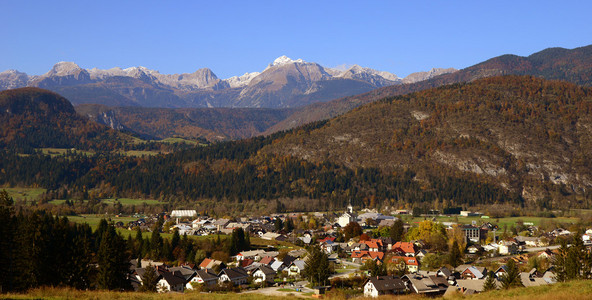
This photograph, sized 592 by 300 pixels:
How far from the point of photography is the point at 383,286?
60531mm

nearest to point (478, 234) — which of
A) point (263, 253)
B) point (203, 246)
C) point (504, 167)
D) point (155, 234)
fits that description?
point (263, 253)

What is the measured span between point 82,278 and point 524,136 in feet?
580

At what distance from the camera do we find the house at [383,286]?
59.6 metres

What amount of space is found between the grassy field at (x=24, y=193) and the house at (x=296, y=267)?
335 ft

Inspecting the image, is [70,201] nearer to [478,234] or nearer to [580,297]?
[478,234]

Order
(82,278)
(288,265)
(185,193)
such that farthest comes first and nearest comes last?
(185,193) → (288,265) → (82,278)

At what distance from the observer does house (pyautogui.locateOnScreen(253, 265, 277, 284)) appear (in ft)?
228

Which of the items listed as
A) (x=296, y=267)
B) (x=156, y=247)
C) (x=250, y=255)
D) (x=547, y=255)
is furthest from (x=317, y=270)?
(x=547, y=255)

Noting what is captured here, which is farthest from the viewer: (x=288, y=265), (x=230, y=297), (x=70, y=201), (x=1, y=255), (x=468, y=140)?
(x=468, y=140)

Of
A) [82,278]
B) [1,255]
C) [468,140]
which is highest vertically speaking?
[468,140]

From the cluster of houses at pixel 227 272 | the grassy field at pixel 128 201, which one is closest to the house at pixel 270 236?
the cluster of houses at pixel 227 272

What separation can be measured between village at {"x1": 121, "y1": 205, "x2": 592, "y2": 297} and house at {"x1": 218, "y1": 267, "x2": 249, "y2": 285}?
14cm

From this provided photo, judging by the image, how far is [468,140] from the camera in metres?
193

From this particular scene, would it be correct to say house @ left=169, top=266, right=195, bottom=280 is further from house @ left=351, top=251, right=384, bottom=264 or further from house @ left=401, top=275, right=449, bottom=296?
house @ left=351, top=251, right=384, bottom=264
